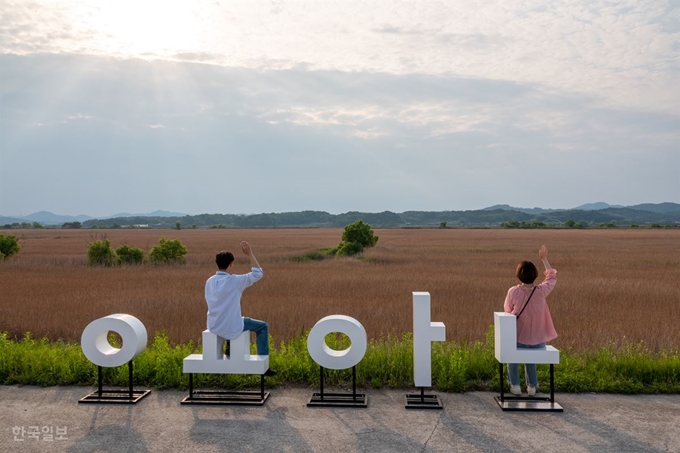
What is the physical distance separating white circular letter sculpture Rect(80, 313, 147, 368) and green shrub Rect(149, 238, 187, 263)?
23908 millimetres

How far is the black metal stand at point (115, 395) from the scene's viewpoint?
270 inches

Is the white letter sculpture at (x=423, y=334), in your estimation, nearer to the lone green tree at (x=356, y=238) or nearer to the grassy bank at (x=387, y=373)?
the grassy bank at (x=387, y=373)

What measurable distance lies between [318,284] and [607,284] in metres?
10.3

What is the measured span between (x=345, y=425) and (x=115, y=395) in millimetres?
3031

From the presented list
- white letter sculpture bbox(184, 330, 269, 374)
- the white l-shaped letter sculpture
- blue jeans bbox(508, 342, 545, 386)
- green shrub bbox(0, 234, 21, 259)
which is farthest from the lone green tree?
the white l-shaped letter sculpture

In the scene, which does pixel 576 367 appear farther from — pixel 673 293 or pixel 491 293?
pixel 673 293

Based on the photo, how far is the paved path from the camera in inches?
218

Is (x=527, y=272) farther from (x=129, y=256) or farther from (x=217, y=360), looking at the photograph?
(x=129, y=256)

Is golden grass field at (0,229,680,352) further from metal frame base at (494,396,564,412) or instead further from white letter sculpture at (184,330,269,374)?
white letter sculpture at (184,330,269,374)

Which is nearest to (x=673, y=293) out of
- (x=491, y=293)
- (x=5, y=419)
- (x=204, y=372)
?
(x=491, y=293)

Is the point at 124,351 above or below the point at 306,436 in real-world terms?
above

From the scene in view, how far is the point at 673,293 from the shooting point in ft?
60.1

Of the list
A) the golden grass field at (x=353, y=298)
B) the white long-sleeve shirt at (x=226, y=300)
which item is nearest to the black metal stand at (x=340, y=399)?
the white long-sleeve shirt at (x=226, y=300)

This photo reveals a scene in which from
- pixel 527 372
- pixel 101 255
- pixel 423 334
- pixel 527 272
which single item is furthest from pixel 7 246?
pixel 527 272
